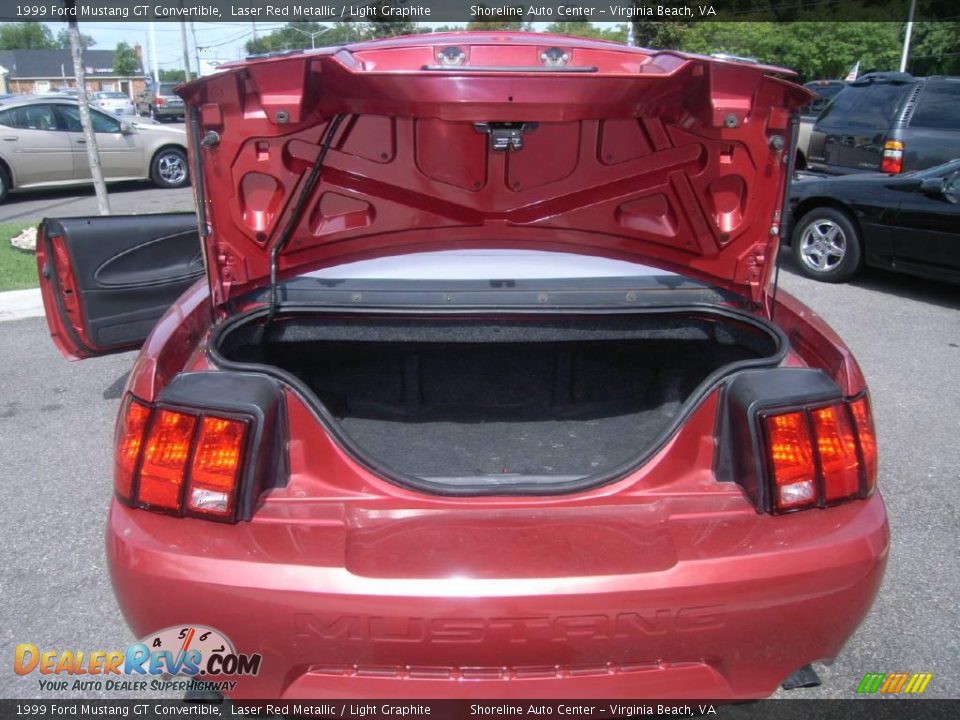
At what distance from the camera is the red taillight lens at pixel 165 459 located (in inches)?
66.8

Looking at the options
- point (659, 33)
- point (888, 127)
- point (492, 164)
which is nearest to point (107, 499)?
point (492, 164)

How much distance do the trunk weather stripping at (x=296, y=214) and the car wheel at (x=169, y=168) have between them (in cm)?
1169

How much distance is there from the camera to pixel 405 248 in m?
2.39

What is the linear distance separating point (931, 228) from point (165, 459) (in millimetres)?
6433

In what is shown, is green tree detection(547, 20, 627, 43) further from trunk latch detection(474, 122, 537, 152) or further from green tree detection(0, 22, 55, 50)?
green tree detection(0, 22, 55, 50)

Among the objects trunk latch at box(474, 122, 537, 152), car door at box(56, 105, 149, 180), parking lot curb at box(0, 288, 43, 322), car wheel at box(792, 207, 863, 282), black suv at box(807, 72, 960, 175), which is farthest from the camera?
car door at box(56, 105, 149, 180)

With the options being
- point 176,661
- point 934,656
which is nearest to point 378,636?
point 176,661

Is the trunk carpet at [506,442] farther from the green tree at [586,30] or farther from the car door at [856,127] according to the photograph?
the green tree at [586,30]

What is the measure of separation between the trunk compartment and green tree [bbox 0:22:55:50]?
109m

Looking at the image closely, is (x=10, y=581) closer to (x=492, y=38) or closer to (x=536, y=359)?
(x=536, y=359)

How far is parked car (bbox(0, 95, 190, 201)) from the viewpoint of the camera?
11.3 metres

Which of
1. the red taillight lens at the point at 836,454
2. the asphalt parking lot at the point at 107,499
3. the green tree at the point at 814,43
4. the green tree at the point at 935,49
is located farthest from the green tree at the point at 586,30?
the red taillight lens at the point at 836,454

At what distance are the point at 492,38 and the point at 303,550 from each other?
1.35 metres

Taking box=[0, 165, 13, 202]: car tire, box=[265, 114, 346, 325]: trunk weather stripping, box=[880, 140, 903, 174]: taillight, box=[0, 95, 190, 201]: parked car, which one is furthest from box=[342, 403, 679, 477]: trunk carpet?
box=[0, 165, 13, 202]: car tire
